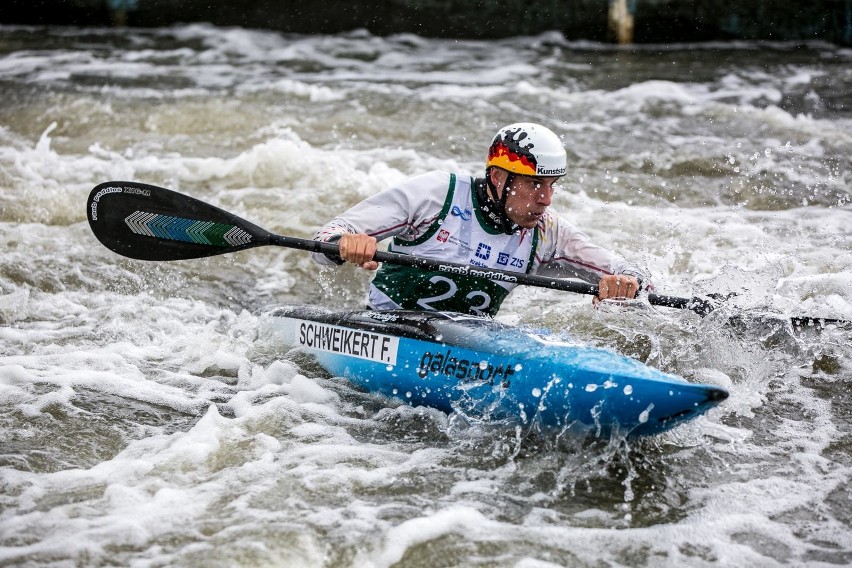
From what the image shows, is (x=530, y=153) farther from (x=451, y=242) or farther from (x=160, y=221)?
(x=160, y=221)

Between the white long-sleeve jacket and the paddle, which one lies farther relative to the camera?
the paddle

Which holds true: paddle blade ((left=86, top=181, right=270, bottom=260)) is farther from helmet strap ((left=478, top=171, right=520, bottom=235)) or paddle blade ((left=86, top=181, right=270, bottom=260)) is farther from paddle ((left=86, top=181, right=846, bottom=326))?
helmet strap ((left=478, top=171, right=520, bottom=235))

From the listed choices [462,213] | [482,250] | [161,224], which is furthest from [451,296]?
[161,224]

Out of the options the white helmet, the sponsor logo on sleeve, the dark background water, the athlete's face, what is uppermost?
the dark background water

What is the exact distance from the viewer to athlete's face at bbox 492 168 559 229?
4496 mm

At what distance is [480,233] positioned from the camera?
4.69 m

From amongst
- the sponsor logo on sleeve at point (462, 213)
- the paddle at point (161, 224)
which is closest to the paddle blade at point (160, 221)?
the paddle at point (161, 224)

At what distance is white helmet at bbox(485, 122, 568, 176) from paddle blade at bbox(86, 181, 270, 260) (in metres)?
1.45

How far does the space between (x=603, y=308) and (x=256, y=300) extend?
2.36m

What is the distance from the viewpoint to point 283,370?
15.9 ft

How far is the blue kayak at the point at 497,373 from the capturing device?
3.71m

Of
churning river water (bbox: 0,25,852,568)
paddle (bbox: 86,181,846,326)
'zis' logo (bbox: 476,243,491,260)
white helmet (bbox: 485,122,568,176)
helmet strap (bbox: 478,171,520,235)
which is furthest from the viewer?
paddle (bbox: 86,181,846,326)

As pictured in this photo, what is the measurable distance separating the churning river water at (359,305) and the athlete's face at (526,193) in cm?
108

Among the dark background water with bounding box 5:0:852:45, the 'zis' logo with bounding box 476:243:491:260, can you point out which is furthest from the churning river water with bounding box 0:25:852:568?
the dark background water with bounding box 5:0:852:45
